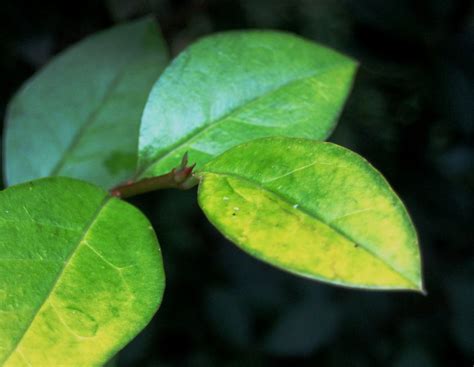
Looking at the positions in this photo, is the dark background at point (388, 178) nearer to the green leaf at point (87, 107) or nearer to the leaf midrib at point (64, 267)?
the green leaf at point (87, 107)

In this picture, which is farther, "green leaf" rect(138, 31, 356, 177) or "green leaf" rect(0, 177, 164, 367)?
"green leaf" rect(138, 31, 356, 177)

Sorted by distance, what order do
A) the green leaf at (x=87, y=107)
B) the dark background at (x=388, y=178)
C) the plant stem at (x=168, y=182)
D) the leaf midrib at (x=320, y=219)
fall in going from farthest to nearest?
the dark background at (x=388, y=178), the green leaf at (x=87, y=107), the plant stem at (x=168, y=182), the leaf midrib at (x=320, y=219)

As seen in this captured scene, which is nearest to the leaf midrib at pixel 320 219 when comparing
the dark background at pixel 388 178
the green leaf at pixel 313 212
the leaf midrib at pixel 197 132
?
the green leaf at pixel 313 212

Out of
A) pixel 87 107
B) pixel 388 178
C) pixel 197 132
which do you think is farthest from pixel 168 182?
pixel 388 178

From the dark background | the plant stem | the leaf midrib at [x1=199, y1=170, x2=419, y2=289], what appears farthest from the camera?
the dark background

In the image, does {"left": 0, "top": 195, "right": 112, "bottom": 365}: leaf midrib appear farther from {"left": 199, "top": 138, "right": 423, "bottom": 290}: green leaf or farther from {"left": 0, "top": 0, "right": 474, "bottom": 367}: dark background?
{"left": 0, "top": 0, "right": 474, "bottom": 367}: dark background

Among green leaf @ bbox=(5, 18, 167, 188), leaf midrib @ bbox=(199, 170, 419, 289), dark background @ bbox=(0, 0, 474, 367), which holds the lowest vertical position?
dark background @ bbox=(0, 0, 474, 367)

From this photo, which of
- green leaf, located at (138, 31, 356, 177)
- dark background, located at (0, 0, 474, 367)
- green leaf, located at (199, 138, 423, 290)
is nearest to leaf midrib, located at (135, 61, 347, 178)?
green leaf, located at (138, 31, 356, 177)
